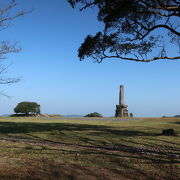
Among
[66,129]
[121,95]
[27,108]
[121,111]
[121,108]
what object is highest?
[121,95]

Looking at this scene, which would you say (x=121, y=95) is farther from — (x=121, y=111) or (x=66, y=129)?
(x=66, y=129)

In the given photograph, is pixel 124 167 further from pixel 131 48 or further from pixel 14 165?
pixel 131 48

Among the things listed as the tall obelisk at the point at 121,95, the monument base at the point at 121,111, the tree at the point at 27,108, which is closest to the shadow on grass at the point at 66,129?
the monument base at the point at 121,111

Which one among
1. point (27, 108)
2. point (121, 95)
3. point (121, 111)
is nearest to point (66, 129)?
point (121, 111)

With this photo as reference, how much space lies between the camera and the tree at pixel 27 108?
3759 cm

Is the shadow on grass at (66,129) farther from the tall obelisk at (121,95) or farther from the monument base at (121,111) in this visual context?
the tall obelisk at (121,95)

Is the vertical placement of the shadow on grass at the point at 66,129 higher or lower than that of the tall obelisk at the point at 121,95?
lower

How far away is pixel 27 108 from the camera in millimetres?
37625

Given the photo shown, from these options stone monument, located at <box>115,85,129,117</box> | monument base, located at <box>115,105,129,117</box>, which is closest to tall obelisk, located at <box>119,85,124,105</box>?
stone monument, located at <box>115,85,129,117</box>

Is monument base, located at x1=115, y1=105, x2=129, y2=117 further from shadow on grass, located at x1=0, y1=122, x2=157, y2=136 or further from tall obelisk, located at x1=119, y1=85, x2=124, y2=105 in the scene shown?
shadow on grass, located at x1=0, y1=122, x2=157, y2=136

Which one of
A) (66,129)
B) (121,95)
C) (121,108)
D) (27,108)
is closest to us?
(66,129)

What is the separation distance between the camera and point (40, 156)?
762cm

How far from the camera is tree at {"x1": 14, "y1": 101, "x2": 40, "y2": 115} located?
3759 cm

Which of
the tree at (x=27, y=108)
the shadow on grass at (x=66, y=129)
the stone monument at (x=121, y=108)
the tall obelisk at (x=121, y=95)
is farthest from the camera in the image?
the tree at (x=27, y=108)
